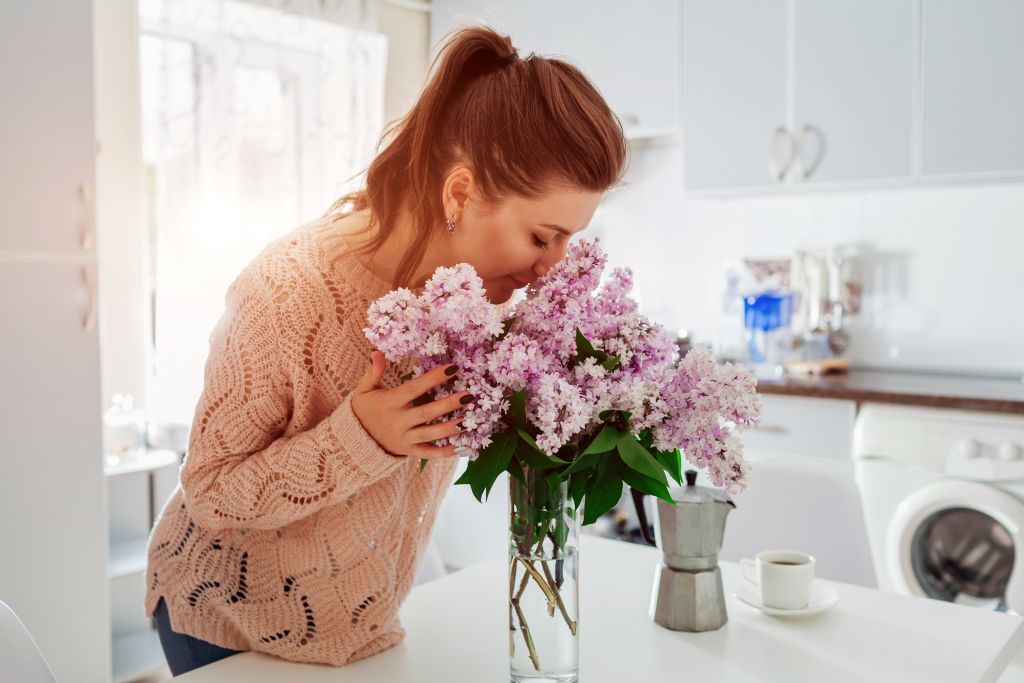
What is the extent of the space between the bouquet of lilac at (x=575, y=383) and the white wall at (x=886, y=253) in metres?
2.27

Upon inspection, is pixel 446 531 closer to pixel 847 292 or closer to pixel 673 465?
pixel 847 292

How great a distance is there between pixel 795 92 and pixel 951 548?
4.60ft

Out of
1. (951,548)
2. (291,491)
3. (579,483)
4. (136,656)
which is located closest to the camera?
(579,483)

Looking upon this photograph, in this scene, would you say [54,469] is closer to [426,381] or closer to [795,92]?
[426,381]

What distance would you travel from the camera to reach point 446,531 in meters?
3.78

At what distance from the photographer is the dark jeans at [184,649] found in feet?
3.82

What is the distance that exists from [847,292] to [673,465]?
2.44 metres

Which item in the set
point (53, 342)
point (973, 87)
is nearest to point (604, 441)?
point (53, 342)

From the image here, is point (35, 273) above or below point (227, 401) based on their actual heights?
above

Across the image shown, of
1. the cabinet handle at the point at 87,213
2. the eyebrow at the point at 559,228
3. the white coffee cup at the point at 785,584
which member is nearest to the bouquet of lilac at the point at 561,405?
the eyebrow at the point at 559,228

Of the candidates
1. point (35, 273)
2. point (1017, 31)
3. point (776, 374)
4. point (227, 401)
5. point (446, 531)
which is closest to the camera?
point (227, 401)

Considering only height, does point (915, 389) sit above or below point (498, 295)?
below

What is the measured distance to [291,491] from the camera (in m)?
0.97

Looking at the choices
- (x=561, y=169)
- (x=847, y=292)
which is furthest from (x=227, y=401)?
(x=847, y=292)
